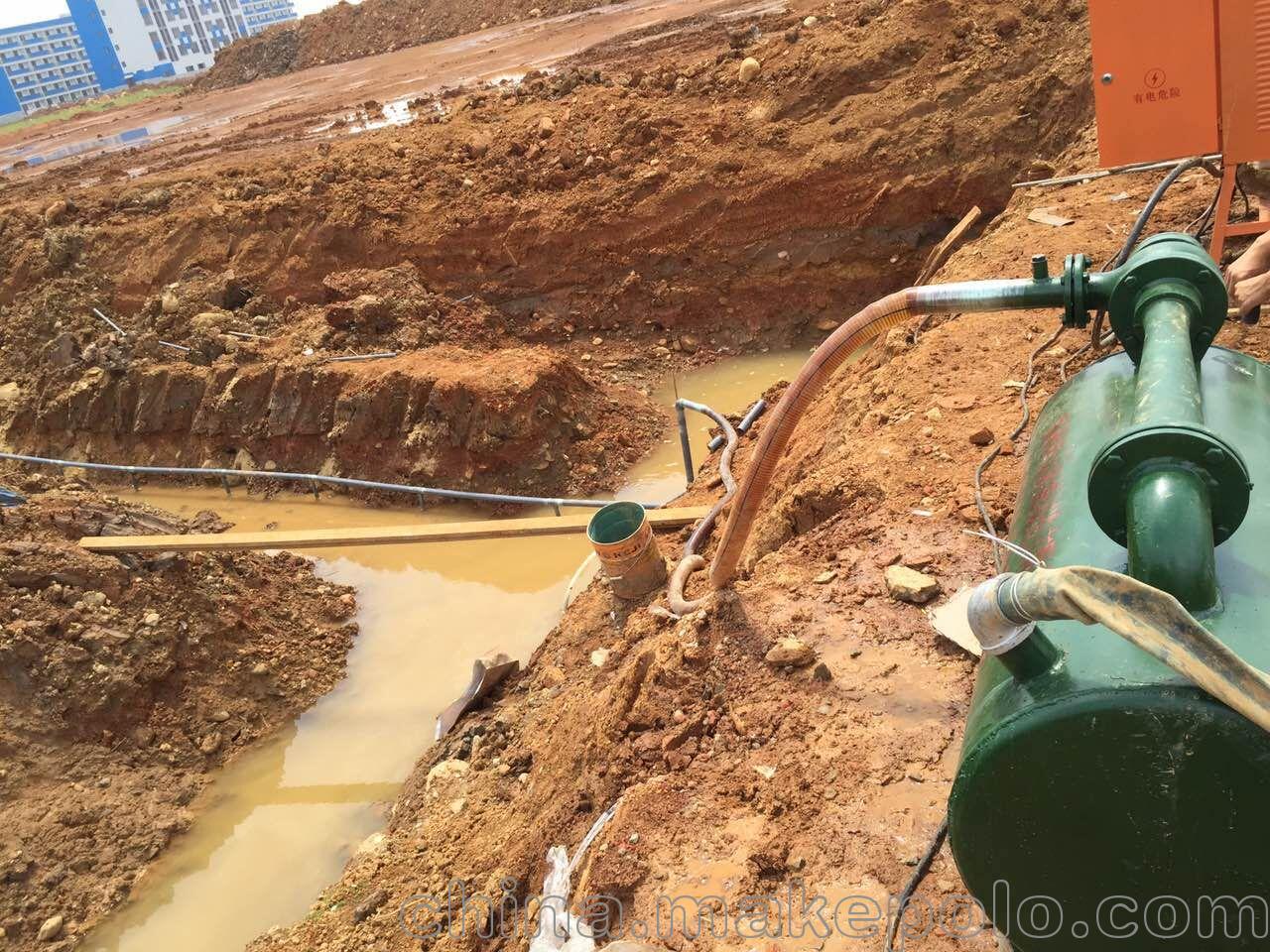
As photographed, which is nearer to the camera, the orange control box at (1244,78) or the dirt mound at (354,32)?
the orange control box at (1244,78)

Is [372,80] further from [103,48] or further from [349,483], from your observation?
[103,48]

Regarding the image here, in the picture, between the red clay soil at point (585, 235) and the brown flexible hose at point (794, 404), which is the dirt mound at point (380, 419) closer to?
the red clay soil at point (585, 235)

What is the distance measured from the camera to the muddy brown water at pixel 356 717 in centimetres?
514

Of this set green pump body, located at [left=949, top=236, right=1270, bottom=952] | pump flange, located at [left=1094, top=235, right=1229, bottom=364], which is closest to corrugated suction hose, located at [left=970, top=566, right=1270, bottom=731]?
green pump body, located at [left=949, top=236, right=1270, bottom=952]

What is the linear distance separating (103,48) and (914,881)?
7260 centimetres

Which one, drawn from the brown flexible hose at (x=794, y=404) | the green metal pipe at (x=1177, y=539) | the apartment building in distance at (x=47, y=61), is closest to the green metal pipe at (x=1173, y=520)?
the green metal pipe at (x=1177, y=539)

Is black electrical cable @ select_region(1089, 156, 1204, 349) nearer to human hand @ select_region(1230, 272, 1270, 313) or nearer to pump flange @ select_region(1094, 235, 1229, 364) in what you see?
pump flange @ select_region(1094, 235, 1229, 364)

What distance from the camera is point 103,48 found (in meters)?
58.5

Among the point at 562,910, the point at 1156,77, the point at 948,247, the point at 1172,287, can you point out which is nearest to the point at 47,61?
the point at 948,247

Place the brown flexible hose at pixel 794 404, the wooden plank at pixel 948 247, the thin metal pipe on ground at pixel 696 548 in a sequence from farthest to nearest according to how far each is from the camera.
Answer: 1. the wooden plank at pixel 948 247
2. the thin metal pipe on ground at pixel 696 548
3. the brown flexible hose at pixel 794 404

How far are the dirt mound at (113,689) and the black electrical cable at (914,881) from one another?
15.7ft

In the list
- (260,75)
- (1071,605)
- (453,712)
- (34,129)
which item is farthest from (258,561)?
(34,129)

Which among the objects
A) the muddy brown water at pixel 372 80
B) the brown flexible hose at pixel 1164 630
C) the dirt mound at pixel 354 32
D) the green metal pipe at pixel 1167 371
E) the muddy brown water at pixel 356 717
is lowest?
the muddy brown water at pixel 356 717

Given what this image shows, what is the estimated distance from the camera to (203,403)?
9.83m
